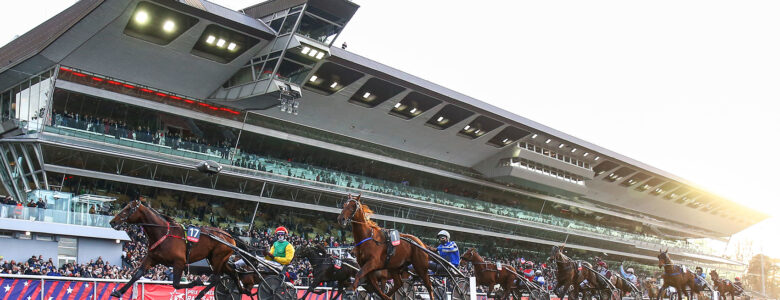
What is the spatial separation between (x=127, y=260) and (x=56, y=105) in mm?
10577

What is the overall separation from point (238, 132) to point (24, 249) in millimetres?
16396

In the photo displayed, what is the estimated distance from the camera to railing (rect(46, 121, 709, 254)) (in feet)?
117

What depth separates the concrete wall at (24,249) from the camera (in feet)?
98.3

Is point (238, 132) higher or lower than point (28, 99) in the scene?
lower

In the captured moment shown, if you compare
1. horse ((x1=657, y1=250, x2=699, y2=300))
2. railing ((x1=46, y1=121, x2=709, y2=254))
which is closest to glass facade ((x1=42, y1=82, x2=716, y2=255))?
railing ((x1=46, y1=121, x2=709, y2=254))

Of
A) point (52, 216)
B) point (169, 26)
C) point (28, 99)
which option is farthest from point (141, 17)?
A: point (52, 216)

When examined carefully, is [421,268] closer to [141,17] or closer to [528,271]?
[528,271]

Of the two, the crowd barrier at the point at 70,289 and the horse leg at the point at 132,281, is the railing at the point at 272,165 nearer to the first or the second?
the crowd barrier at the point at 70,289

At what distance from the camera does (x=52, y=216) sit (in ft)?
102

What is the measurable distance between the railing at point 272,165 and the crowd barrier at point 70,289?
69.5 feet

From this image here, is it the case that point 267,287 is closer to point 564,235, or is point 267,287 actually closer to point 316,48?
point 316,48

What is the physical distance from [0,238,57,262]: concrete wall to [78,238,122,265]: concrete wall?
1.30 metres

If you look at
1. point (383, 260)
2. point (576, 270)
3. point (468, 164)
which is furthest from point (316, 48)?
point (468, 164)

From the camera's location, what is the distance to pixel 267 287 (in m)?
16.7
